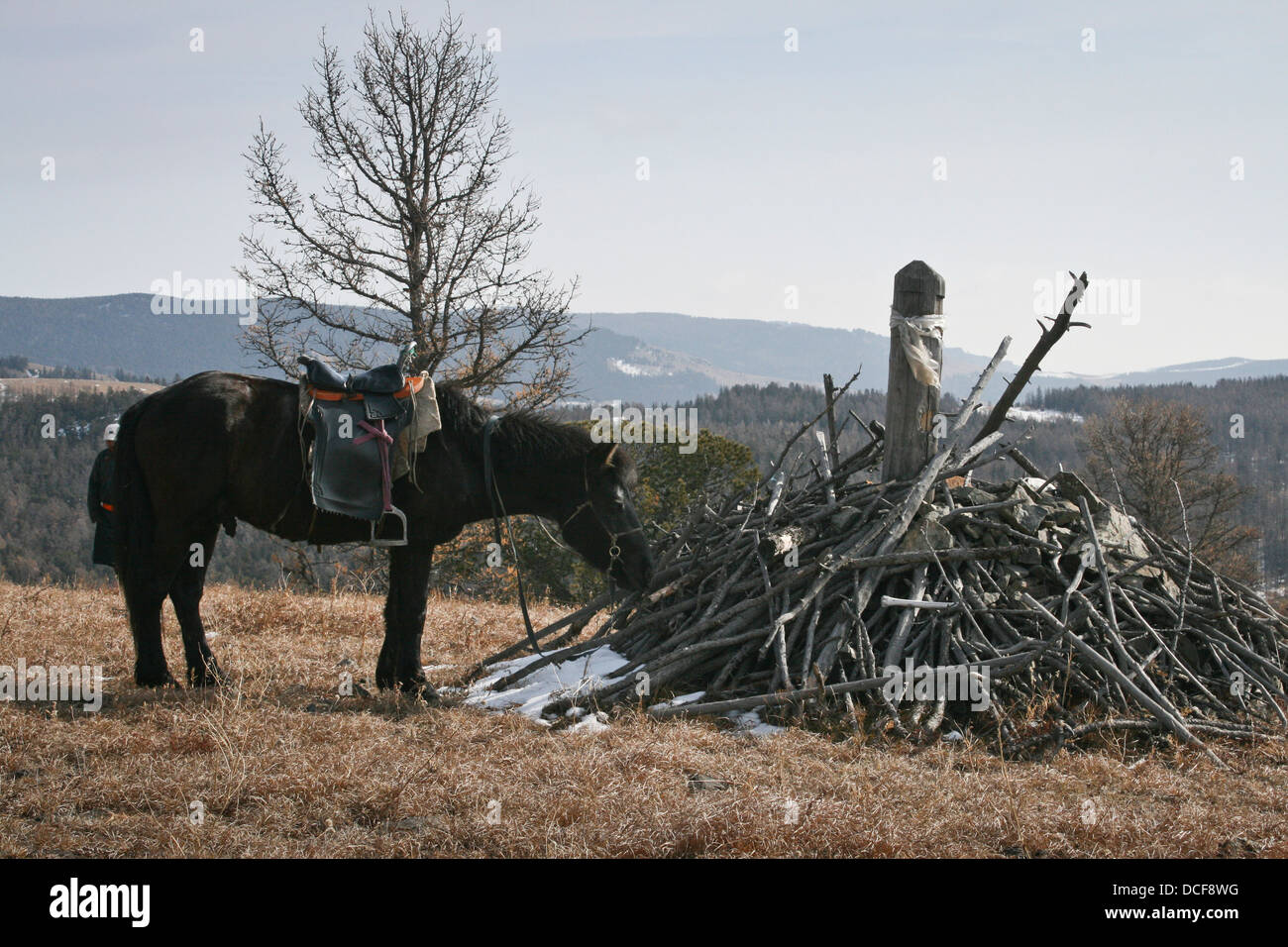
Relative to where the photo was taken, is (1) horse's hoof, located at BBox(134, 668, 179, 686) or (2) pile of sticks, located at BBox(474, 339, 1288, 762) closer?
(2) pile of sticks, located at BBox(474, 339, 1288, 762)

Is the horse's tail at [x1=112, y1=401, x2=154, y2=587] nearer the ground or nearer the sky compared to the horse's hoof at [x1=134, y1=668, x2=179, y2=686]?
nearer the sky

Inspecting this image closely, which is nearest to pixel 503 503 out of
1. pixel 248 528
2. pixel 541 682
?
pixel 541 682

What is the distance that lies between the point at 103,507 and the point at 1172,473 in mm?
28925

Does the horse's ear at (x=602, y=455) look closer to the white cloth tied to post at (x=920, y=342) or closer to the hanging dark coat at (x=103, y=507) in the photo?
the white cloth tied to post at (x=920, y=342)

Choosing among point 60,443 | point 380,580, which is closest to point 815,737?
point 380,580

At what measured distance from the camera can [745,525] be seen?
6816mm

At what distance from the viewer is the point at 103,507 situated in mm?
6051

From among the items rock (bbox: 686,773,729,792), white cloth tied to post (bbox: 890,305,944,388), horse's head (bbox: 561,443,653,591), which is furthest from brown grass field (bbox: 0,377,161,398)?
rock (bbox: 686,773,729,792)

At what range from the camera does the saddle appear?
5598 millimetres

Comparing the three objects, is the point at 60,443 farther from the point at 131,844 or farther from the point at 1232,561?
the point at 131,844

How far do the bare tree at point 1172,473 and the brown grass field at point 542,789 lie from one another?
23.3 m

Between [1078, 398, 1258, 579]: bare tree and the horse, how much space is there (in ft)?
75.2

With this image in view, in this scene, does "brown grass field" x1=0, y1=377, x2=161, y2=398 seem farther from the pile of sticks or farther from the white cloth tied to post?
the white cloth tied to post

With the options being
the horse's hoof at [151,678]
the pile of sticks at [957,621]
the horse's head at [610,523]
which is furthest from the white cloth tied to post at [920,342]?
the horse's hoof at [151,678]
